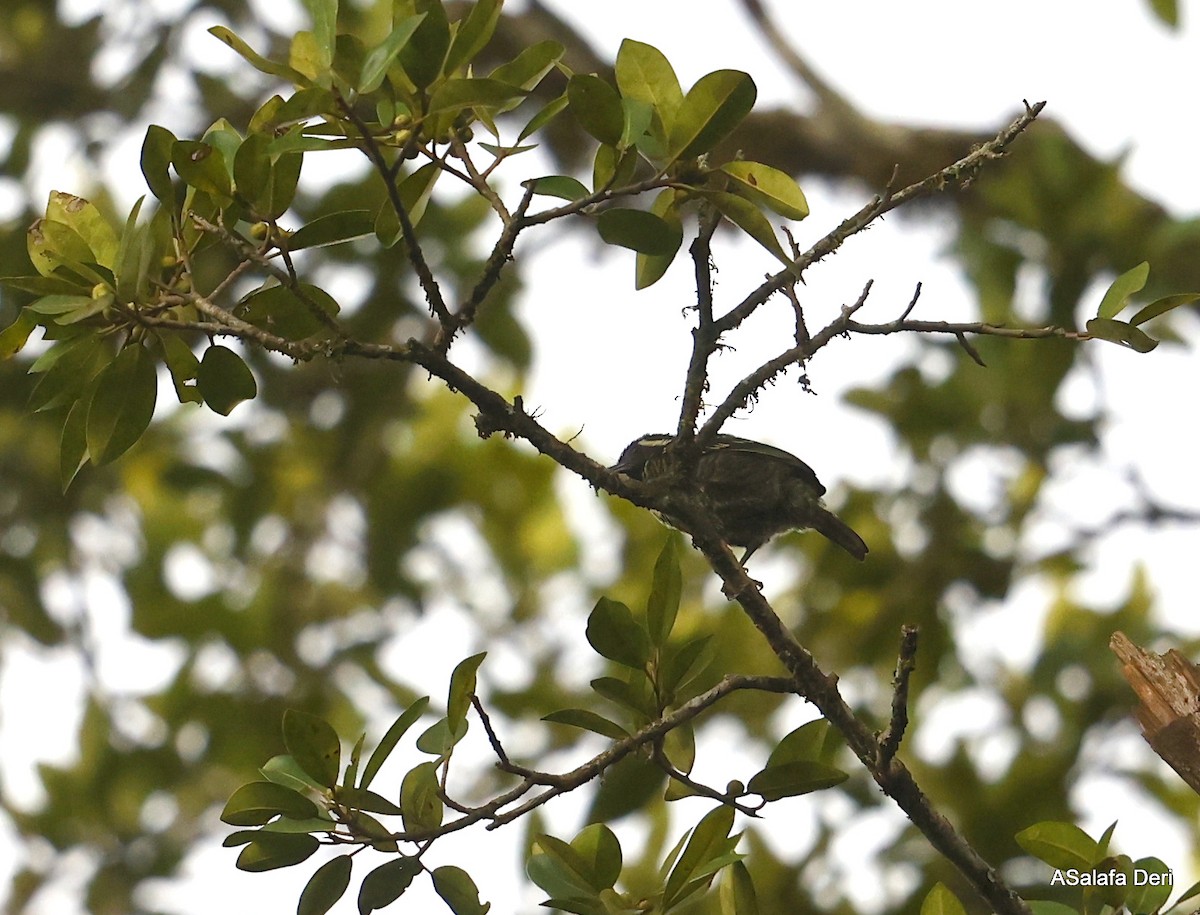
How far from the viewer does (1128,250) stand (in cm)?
548

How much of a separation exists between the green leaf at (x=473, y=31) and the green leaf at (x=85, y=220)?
27.5 inches

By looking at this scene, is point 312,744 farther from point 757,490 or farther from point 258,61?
point 757,490

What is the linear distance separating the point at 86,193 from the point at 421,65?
17.6ft

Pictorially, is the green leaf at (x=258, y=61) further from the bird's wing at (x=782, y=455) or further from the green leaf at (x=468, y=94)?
the bird's wing at (x=782, y=455)

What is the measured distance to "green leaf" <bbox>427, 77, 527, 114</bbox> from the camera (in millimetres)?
1972

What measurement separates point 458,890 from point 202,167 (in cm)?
125

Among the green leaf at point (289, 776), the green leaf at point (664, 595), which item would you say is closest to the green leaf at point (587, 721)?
the green leaf at point (664, 595)

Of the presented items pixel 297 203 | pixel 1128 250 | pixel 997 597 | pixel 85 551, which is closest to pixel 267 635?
pixel 85 551

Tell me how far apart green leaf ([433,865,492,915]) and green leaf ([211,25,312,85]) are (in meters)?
1.30

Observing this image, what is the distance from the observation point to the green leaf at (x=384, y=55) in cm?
187

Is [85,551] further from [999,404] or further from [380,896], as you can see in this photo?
[380,896]

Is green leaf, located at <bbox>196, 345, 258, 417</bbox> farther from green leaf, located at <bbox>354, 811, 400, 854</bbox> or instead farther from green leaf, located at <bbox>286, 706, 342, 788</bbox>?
green leaf, located at <bbox>354, 811, 400, 854</bbox>

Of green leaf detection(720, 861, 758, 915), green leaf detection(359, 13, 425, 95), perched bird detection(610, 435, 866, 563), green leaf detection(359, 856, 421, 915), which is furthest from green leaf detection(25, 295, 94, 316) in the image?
green leaf detection(720, 861, 758, 915)

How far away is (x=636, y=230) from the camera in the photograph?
2.13 meters
